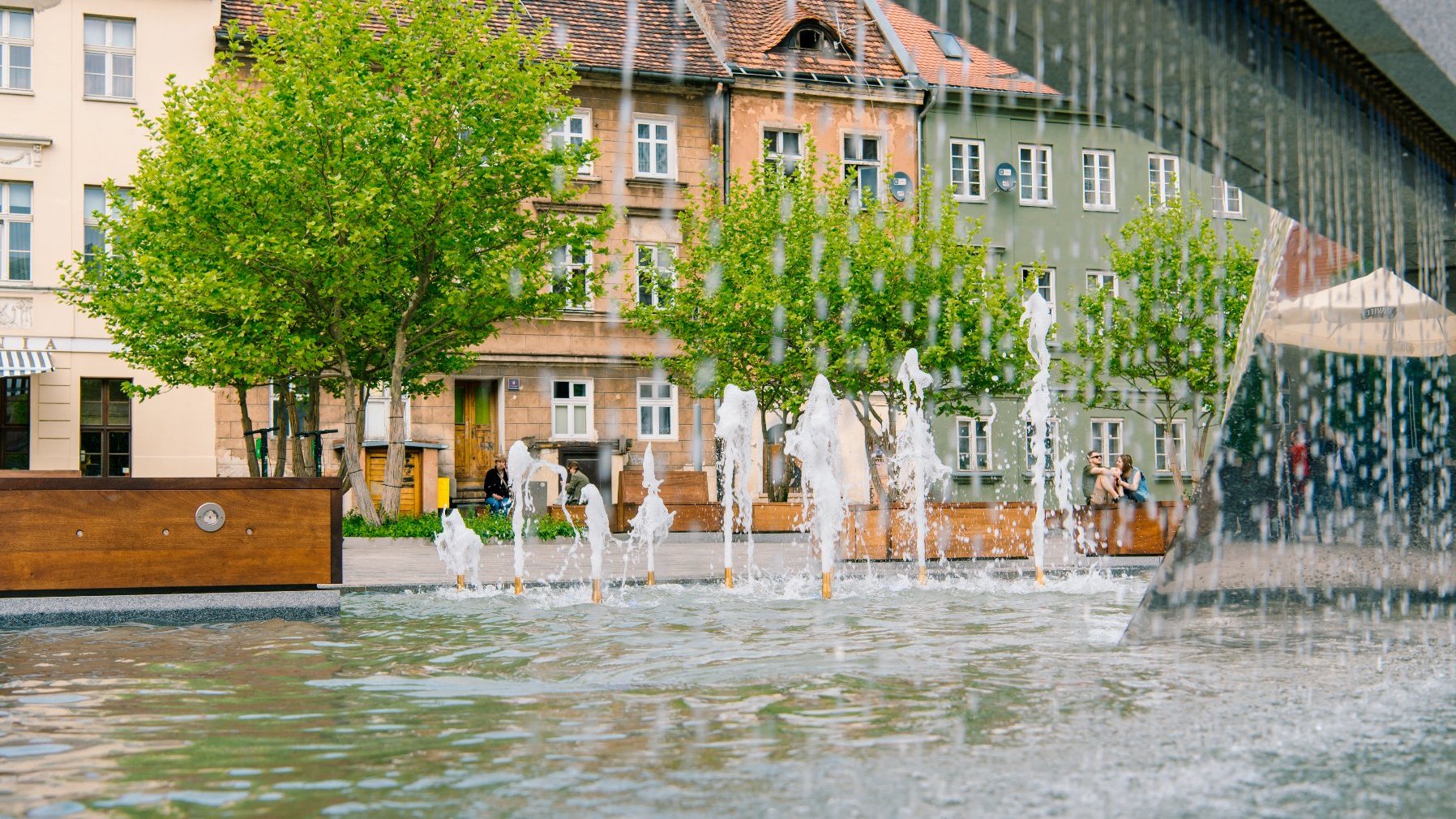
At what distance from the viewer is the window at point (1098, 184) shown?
4109 centimetres

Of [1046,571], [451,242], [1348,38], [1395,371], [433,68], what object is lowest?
[1046,571]

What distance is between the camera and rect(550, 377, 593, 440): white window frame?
3500cm

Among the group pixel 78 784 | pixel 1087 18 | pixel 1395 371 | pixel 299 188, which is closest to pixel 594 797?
pixel 78 784

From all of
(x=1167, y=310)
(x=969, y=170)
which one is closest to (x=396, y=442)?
(x=1167, y=310)

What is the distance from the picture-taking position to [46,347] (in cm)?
3095

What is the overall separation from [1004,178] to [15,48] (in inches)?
897

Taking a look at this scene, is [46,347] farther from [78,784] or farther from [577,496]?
[78,784]

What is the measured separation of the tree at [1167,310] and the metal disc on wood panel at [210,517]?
1073 inches

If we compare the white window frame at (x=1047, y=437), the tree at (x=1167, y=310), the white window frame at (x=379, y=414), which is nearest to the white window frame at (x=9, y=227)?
the white window frame at (x=379, y=414)

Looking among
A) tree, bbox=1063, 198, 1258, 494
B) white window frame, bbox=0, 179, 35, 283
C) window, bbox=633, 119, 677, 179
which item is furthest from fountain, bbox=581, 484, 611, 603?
tree, bbox=1063, 198, 1258, 494

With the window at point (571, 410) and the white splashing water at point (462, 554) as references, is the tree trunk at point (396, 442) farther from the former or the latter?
the white splashing water at point (462, 554)

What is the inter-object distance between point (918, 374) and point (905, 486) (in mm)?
3483

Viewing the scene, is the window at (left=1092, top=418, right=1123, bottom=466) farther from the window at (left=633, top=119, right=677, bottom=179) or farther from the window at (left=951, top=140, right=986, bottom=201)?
the window at (left=633, top=119, right=677, bottom=179)

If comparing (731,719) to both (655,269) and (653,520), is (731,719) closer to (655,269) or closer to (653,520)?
(653,520)
